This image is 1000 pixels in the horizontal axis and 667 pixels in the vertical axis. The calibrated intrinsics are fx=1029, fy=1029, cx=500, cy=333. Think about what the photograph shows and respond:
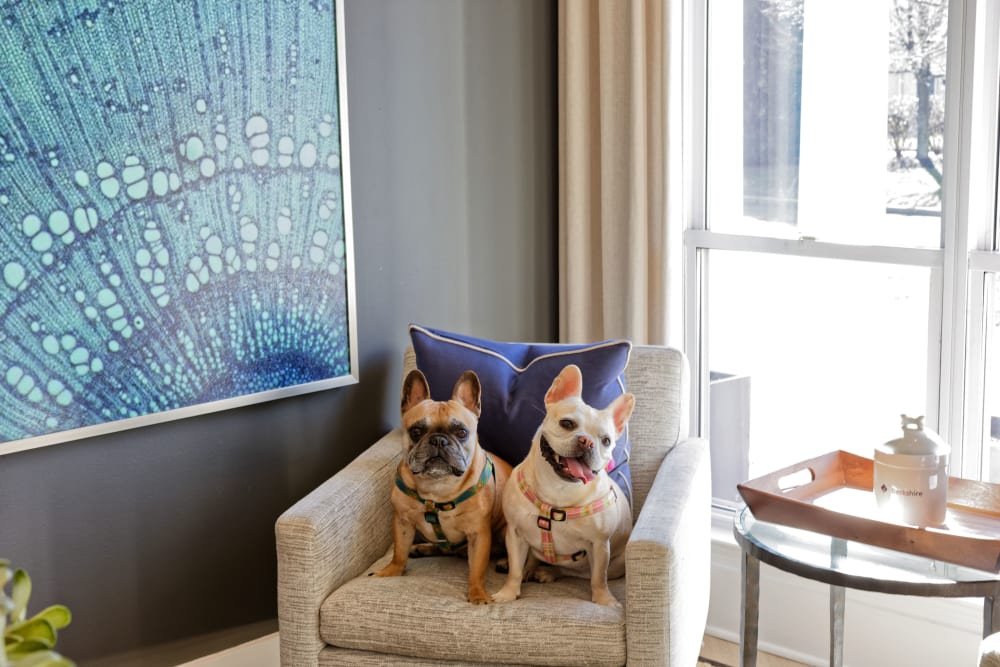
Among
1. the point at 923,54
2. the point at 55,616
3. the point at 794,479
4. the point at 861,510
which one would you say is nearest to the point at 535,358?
the point at 794,479

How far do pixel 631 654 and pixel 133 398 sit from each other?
3.89ft

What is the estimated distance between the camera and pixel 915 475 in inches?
74.1

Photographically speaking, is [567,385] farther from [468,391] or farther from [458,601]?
[458,601]

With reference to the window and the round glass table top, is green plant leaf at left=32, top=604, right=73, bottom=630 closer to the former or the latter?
the round glass table top

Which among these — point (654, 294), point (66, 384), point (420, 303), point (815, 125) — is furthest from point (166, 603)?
point (815, 125)

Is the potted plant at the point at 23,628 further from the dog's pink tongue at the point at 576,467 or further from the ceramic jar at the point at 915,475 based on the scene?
the ceramic jar at the point at 915,475

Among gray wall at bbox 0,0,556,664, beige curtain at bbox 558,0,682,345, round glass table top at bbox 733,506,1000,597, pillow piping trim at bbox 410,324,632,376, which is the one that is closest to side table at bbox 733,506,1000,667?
round glass table top at bbox 733,506,1000,597

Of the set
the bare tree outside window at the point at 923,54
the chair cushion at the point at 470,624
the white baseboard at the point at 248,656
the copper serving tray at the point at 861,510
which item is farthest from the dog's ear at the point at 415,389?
the bare tree outside window at the point at 923,54

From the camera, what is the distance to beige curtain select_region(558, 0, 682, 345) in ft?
9.16

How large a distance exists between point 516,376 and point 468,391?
15 cm

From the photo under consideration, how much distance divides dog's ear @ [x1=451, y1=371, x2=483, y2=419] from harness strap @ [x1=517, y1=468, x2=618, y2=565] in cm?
18

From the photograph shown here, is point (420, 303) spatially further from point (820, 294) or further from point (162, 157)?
point (820, 294)

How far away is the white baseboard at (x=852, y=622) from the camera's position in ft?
7.98

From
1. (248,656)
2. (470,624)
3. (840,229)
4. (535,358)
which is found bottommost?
(248,656)
